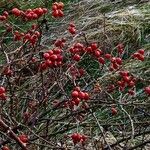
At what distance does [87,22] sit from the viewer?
16.8 feet

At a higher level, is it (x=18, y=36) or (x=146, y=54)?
(x=18, y=36)

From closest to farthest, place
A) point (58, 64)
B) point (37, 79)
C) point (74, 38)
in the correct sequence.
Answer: point (58, 64)
point (37, 79)
point (74, 38)

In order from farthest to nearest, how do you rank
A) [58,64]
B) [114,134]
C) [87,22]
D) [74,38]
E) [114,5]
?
[114,5] < [87,22] < [74,38] < [114,134] < [58,64]

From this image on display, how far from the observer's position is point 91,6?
18.4 feet

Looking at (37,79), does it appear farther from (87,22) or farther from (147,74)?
(87,22)

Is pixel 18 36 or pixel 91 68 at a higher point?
pixel 18 36

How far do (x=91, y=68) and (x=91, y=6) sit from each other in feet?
4.87

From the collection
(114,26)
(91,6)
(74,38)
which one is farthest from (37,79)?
(91,6)

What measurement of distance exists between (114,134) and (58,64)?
842 millimetres

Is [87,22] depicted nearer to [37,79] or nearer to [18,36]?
[37,79]

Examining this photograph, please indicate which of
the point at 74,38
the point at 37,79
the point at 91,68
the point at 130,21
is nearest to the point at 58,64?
the point at 37,79

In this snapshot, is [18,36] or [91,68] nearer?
[18,36]

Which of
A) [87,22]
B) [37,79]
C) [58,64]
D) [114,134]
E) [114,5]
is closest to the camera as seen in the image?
[58,64]

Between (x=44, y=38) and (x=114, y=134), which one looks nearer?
(x=114, y=134)
